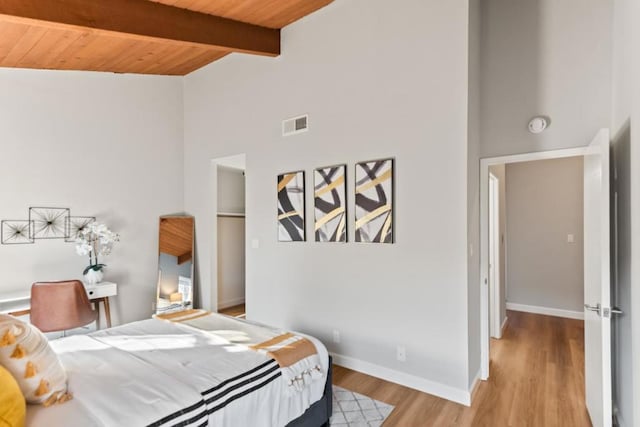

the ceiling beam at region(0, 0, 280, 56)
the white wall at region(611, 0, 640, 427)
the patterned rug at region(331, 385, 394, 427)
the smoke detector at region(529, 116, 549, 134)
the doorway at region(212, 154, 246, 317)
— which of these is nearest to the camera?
the white wall at region(611, 0, 640, 427)

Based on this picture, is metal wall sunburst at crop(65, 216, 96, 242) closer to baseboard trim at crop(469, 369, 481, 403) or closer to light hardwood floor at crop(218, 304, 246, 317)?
light hardwood floor at crop(218, 304, 246, 317)

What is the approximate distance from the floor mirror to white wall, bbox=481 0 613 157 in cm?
375

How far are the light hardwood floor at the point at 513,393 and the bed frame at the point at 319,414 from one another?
423mm

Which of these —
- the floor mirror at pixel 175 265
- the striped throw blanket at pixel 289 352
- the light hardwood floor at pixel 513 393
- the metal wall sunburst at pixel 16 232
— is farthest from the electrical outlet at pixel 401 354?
the metal wall sunburst at pixel 16 232

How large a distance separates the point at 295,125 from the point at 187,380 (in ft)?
8.69

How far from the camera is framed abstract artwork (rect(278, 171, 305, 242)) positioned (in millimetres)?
3608

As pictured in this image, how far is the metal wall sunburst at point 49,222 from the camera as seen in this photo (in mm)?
3664

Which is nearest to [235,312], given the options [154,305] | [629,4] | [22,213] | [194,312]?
[154,305]

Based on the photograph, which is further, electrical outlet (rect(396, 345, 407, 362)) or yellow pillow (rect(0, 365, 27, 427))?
electrical outlet (rect(396, 345, 407, 362))

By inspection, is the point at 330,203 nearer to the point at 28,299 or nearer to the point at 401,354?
the point at 401,354

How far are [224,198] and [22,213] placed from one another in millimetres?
2536

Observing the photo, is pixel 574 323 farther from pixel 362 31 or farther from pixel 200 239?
pixel 200 239

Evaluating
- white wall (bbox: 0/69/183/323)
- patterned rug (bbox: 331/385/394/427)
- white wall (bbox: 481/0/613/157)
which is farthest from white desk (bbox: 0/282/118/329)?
white wall (bbox: 481/0/613/157)

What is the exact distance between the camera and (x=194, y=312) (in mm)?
2990
